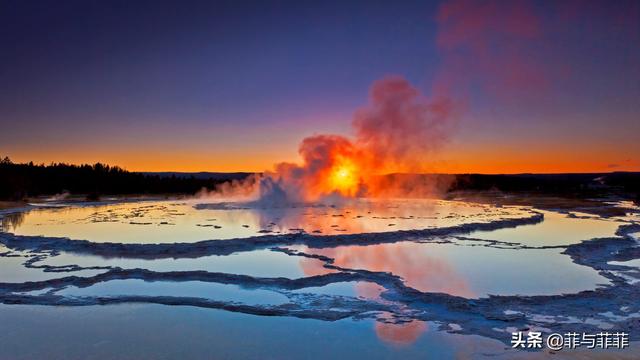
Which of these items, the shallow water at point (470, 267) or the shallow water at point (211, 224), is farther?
the shallow water at point (211, 224)

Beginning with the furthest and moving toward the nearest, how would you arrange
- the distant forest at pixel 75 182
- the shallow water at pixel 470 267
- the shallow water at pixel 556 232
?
1. the distant forest at pixel 75 182
2. the shallow water at pixel 556 232
3. the shallow water at pixel 470 267

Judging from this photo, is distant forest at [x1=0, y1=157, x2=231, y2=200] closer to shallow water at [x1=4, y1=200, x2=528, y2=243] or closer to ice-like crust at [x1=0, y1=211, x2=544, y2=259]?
shallow water at [x1=4, y1=200, x2=528, y2=243]

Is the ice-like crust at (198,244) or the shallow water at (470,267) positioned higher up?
the ice-like crust at (198,244)

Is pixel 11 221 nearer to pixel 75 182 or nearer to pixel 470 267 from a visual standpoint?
pixel 470 267

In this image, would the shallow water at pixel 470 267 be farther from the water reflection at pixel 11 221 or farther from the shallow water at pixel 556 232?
the water reflection at pixel 11 221

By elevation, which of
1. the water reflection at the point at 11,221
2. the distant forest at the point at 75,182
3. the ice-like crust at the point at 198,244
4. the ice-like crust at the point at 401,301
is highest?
the distant forest at the point at 75,182

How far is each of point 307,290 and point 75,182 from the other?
52029mm

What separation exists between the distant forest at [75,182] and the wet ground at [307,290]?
28674 millimetres

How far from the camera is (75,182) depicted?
53750mm

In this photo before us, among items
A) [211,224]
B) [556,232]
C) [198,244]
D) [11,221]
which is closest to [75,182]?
[11,221]

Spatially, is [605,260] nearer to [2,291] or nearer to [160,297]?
[160,297]

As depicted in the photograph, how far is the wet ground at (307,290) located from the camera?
672 cm

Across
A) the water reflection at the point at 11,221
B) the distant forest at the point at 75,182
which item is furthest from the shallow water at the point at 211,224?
the distant forest at the point at 75,182

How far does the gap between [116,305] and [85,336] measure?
1701 mm
